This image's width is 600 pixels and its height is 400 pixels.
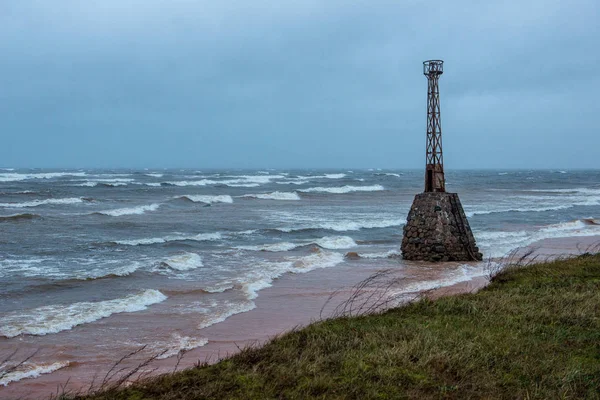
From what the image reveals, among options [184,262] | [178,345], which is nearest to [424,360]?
[178,345]

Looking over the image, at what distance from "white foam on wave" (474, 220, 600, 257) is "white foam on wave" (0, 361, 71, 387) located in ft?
46.0

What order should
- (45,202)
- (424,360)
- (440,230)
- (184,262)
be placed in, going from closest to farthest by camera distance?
1. (424,360)
2. (440,230)
3. (184,262)
4. (45,202)

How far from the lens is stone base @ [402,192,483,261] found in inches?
633

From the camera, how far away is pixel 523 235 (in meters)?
23.8

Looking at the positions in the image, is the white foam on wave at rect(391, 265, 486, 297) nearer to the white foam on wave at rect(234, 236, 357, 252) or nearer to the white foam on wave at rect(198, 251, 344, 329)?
the white foam on wave at rect(198, 251, 344, 329)

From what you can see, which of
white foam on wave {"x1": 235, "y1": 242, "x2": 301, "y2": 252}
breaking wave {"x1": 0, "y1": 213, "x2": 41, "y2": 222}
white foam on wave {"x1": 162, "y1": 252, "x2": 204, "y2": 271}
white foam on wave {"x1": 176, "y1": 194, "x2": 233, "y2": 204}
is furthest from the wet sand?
white foam on wave {"x1": 176, "y1": 194, "x2": 233, "y2": 204}

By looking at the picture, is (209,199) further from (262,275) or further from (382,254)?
(262,275)

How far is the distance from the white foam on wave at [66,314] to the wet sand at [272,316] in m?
1.30

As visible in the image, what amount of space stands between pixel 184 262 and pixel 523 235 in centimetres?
1478

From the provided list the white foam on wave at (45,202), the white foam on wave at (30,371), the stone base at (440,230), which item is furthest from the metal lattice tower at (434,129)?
the white foam on wave at (45,202)

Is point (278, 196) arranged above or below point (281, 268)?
above

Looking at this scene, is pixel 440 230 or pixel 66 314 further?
pixel 440 230

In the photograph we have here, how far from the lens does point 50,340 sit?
897 cm

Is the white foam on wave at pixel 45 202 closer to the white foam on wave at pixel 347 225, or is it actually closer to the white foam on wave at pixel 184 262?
the white foam on wave at pixel 347 225
